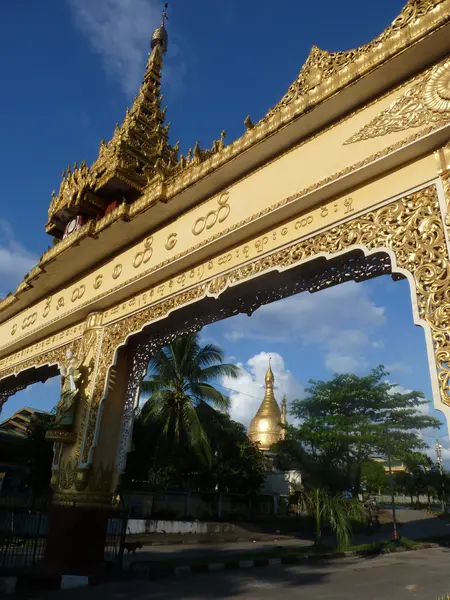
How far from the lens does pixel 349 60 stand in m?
4.35

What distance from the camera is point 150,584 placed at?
19.6 feet

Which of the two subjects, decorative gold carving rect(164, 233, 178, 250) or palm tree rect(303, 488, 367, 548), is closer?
decorative gold carving rect(164, 233, 178, 250)

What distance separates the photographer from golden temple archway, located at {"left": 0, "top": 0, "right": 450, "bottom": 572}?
3.66 meters

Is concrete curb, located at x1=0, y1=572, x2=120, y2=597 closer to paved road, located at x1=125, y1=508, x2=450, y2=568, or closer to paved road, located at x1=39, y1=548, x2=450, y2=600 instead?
paved road, located at x1=39, y1=548, x2=450, y2=600

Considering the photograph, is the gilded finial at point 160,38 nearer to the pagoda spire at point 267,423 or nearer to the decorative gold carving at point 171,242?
the decorative gold carving at point 171,242

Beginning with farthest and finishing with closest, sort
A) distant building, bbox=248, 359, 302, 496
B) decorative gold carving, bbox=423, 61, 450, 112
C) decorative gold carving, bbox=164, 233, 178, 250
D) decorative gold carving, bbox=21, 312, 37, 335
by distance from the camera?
distant building, bbox=248, 359, 302, 496 < decorative gold carving, bbox=21, 312, 37, 335 < decorative gold carving, bbox=164, 233, 178, 250 < decorative gold carving, bbox=423, 61, 450, 112

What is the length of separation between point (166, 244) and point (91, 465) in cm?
301

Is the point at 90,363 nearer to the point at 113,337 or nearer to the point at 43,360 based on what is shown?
the point at 113,337

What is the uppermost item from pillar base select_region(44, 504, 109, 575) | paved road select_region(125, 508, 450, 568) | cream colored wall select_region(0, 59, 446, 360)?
cream colored wall select_region(0, 59, 446, 360)

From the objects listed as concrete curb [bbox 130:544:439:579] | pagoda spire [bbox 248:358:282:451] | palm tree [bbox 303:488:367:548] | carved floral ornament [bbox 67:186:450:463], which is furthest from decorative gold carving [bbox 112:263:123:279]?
pagoda spire [bbox 248:358:282:451]

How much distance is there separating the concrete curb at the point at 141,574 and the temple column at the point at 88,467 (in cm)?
17

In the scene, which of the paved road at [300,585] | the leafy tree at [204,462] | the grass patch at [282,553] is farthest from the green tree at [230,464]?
the paved road at [300,585]

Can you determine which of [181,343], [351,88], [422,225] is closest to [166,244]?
[351,88]

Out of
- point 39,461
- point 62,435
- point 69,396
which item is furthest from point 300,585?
point 39,461
